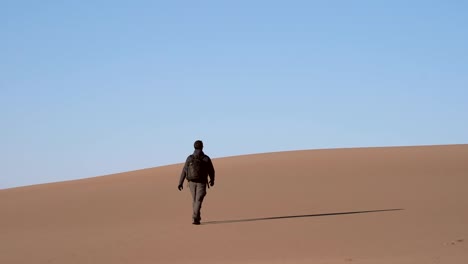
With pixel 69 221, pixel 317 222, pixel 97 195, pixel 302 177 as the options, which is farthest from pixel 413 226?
pixel 97 195

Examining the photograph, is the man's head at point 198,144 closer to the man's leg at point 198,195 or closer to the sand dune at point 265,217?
the man's leg at point 198,195

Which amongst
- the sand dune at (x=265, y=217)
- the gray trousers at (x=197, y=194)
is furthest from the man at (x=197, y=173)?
the sand dune at (x=265, y=217)

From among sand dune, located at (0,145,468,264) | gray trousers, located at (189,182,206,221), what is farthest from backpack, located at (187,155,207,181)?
sand dune, located at (0,145,468,264)

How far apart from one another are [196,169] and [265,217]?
210 cm

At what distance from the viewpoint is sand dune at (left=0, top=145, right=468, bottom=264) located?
10.6 meters

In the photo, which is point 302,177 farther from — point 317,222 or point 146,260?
point 146,260

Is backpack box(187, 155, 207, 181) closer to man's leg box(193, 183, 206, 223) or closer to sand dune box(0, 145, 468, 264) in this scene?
man's leg box(193, 183, 206, 223)

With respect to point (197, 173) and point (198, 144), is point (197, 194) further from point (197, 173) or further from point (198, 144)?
point (198, 144)

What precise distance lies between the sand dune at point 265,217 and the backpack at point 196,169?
3.26 ft

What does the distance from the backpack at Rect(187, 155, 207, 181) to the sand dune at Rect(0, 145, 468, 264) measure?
0.99 meters

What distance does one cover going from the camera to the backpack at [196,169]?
47.0 feet

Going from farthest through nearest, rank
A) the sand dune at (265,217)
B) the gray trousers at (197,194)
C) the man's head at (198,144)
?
the man's head at (198,144) < the gray trousers at (197,194) < the sand dune at (265,217)

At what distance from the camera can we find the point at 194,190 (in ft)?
47.3

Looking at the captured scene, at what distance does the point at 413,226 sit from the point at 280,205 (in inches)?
224
